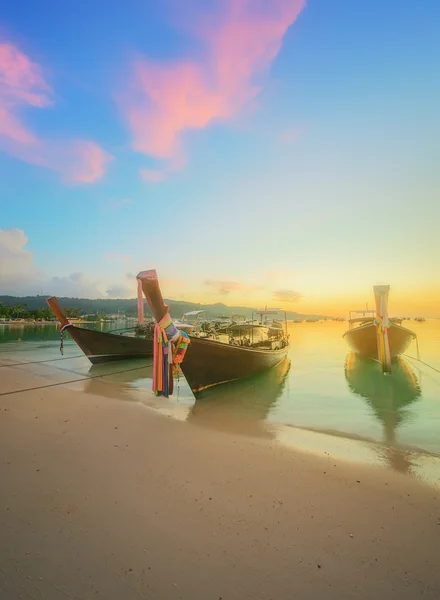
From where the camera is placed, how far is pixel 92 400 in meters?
9.23

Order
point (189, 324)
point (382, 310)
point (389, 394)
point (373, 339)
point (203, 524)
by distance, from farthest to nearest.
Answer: point (189, 324), point (373, 339), point (382, 310), point (389, 394), point (203, 524)

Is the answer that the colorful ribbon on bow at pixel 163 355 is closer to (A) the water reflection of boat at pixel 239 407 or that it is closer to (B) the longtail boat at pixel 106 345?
(A) the water reflection of boat at pixel 239 407

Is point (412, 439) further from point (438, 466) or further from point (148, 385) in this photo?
point (148, 385)

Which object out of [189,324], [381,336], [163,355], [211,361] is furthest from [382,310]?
[189,324]

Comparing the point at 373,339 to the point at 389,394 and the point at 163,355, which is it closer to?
the point at 389,394

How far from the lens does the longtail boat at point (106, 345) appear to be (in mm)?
18359

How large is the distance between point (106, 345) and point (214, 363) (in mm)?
11539

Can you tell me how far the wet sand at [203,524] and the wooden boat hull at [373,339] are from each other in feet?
63.7

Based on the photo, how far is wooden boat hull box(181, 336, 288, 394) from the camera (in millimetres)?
10055

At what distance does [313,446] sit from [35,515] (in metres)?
5.59

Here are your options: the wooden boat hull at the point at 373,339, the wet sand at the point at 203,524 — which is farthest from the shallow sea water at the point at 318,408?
the wooden boat hull at the point at 373,339

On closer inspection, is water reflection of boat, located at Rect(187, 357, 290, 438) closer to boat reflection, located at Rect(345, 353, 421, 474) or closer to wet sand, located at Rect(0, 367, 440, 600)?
wet sand, located at Rect(0, 367, 440, 600)

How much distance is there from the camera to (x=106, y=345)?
63.7 ft

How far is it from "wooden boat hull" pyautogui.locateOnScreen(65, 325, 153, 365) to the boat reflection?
49.8 feet
